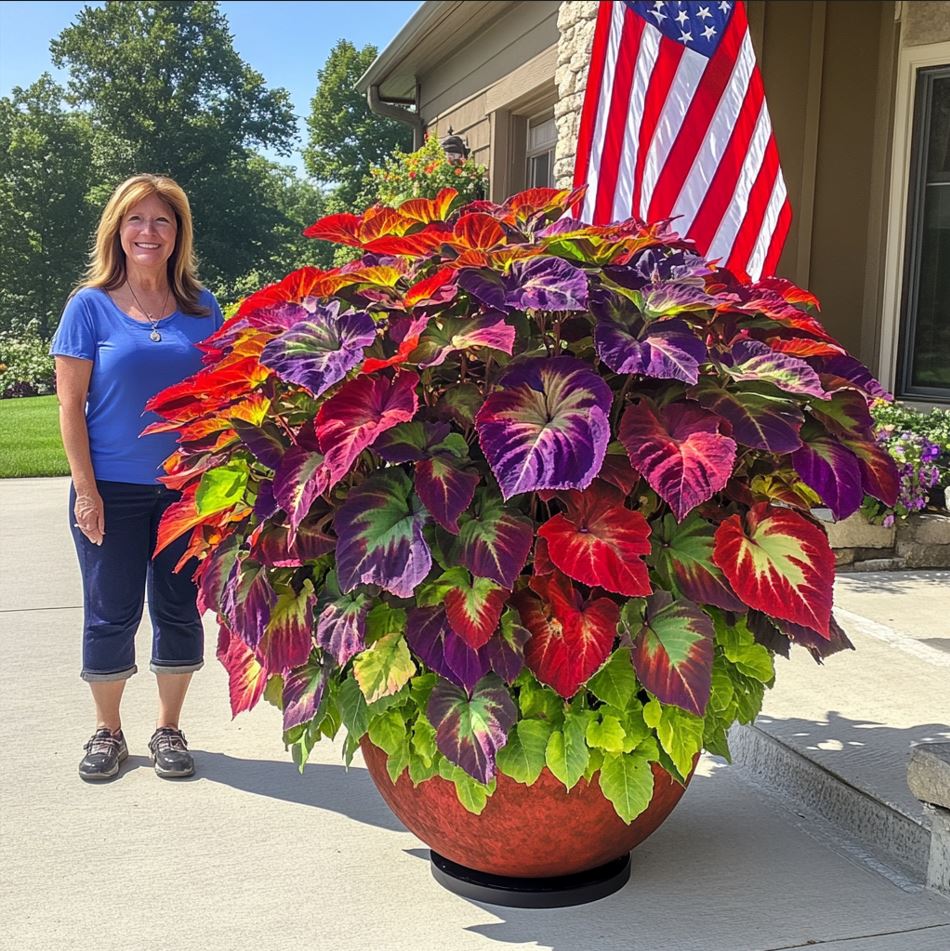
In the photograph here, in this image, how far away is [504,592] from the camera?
1.98 meters

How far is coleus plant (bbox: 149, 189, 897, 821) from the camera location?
1.93 meters

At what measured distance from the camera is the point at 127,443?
315cm

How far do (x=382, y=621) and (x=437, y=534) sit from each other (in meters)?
0.21

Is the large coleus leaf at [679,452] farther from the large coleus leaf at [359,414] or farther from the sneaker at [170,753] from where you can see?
the sneaker at [170,753]

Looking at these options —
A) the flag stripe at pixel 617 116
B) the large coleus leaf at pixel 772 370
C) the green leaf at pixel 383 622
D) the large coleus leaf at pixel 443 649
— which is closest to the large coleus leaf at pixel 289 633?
the green leaf at pixel 383 622

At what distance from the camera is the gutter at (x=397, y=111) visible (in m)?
13.2

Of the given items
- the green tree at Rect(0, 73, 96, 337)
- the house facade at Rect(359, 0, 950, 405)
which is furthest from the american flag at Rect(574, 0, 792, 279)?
the green tree at Rect(0, 73, 96, 337)

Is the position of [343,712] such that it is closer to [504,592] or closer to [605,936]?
[504,592]

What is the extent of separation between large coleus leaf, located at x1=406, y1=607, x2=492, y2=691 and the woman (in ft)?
4.54

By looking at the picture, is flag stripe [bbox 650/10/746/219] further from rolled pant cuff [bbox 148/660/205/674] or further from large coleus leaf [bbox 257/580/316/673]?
large coleus leaf [bbox 257/580/316/673]

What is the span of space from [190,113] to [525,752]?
4856cm

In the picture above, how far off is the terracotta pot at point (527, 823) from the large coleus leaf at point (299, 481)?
2.17 ft

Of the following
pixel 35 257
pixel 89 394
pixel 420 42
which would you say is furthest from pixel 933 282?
pixel 35 257

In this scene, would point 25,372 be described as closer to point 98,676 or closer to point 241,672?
point 98,676
